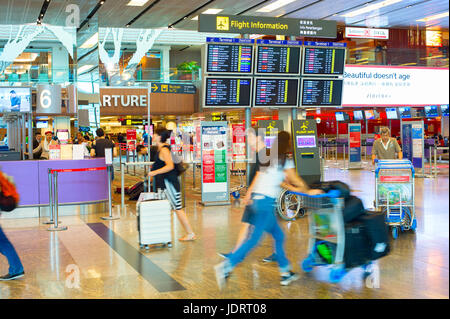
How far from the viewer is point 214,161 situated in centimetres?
1081

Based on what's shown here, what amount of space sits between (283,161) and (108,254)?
8.82ft

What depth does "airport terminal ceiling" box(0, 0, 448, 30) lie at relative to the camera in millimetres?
17766

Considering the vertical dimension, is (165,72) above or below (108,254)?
above

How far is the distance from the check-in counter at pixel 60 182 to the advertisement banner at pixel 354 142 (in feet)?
42.3

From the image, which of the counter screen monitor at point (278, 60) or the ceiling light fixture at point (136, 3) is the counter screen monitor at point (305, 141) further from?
the ceiling light fixture at point (136, 3)

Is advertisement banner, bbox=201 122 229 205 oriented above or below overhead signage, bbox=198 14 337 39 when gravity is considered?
below

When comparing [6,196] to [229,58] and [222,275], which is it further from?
[229,58]

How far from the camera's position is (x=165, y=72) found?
21.3m

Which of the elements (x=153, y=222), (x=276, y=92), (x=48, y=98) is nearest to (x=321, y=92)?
(x=276, y=92)

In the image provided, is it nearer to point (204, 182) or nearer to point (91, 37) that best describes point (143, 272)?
point (204, 182)

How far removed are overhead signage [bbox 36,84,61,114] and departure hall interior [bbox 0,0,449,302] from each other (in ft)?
0.09

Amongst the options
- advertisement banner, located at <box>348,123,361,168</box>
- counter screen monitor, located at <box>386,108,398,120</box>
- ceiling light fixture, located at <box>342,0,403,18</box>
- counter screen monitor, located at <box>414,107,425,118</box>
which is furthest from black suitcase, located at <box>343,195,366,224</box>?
counter screen monitor, located at <box>386,108,398,120</box>

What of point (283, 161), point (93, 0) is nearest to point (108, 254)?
point (283, 161)

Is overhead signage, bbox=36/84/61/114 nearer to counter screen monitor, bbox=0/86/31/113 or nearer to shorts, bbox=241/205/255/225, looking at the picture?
counter screen monitor, bbox=0/86/31/113
